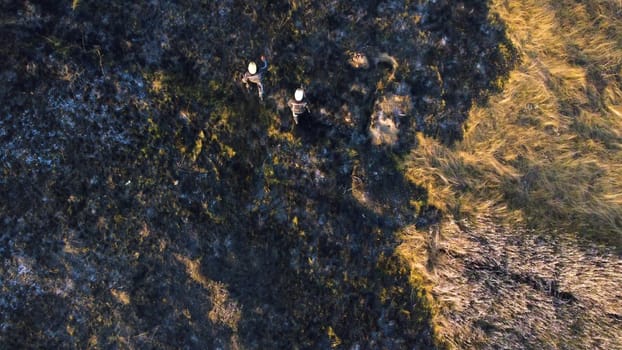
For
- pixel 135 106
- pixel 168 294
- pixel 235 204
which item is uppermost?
pixel 135 106

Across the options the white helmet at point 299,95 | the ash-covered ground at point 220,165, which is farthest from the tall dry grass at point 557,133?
the white helmet at point 299,95

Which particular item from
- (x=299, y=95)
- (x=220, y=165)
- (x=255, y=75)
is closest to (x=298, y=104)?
(x=299, y=95)

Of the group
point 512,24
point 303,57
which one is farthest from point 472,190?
point 303,57

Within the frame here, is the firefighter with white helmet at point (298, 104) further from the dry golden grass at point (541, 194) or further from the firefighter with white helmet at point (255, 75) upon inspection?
the dry golden grass at point (541, 194)

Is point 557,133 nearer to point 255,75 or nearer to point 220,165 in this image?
point 255,75

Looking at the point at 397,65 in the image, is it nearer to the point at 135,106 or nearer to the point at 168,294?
the point at 135,106
